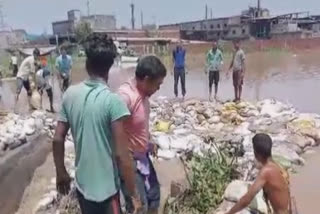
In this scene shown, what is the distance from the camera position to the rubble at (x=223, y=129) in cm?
645

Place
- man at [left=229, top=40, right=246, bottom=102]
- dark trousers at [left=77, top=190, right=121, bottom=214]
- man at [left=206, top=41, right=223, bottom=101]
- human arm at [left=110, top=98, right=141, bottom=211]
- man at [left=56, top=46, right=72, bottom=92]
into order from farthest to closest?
man at [left=56, top=46, right=72, bottom=92], man at [left=206, top=41, right=223, bottom=101], man at [left=229, top=40, right=246, bottom=102], dark trousers at [left=77, top=190, right=121, bottom=214], human arm at [left=110, top=98, right=141, bottom=211]

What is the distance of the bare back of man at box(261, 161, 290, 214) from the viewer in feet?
11.0

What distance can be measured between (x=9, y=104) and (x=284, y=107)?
674 cm

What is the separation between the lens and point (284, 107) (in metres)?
9.62

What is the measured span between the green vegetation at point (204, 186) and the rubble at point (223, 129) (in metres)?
0.27

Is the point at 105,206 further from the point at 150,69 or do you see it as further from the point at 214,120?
the point at 214,120

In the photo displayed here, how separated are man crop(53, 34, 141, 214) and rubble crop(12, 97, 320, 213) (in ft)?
8.96

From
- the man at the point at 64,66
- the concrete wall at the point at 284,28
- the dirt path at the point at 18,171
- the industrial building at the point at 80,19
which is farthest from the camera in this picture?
the industrial building at the point at 80,19

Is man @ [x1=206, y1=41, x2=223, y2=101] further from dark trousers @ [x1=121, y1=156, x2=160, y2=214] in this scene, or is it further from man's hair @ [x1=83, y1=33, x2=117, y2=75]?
man's hair @ [x1=83, y1=33, x2=117, y2=75]

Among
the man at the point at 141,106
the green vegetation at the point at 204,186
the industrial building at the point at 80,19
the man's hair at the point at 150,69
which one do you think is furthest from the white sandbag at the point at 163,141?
the industrial building at the point at 80,19

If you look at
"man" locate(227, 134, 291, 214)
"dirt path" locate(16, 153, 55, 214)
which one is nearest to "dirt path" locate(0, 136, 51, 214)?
"dirt path" locate(16, 153, 55, 214)

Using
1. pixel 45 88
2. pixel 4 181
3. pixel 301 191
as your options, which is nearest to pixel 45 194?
pixel 4 181

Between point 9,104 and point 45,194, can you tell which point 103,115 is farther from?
point 9,104

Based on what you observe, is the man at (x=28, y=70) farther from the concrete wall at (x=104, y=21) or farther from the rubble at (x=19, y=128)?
the concrete wall at (x=104, y=21)
